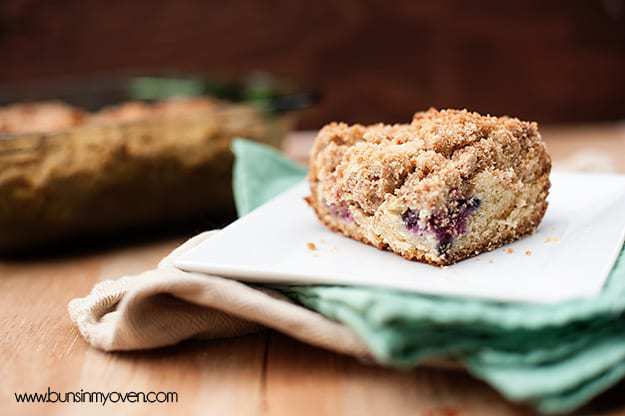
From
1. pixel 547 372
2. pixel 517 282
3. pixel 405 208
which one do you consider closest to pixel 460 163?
pixel 405 208

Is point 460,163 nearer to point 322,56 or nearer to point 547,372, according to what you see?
point 547,372

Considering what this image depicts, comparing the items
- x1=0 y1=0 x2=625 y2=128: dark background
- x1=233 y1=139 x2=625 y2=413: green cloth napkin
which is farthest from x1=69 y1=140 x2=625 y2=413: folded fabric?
x1=0 y1=0 x2=625 y2=128: dark background

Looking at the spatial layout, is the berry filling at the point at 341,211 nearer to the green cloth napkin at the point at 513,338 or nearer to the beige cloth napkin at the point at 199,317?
the beige cloth napkin at the point at 199,317

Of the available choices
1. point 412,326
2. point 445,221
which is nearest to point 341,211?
point 445,221

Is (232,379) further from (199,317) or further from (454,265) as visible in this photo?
(454,265)

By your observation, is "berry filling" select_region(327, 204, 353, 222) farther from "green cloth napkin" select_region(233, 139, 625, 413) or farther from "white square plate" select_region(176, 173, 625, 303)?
"green cloth napkin" select_region(233, 139, 625, 413)

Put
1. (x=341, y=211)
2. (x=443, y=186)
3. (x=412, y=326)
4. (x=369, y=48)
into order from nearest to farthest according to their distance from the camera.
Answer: (x=412, y=326) → (x=443, y=186) → (x=341, y=211) → (x=369, y=48)
